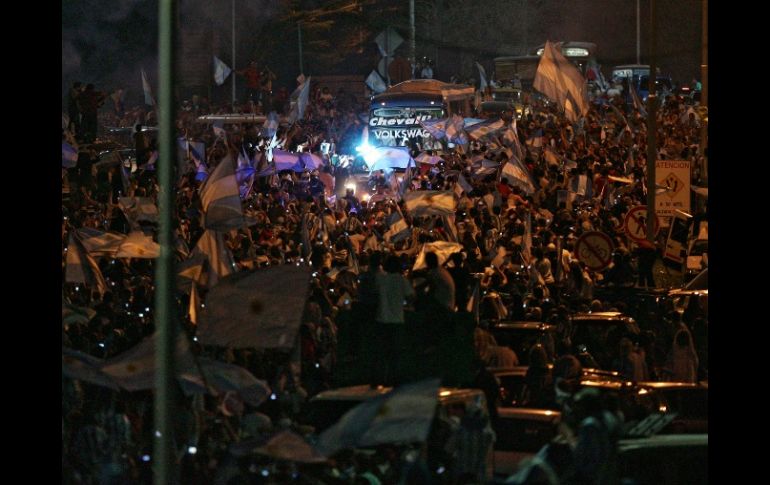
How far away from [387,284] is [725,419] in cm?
263

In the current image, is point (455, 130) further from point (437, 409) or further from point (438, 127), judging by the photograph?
point (437, 409)

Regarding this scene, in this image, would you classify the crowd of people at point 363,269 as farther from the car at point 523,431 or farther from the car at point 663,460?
the car at point 663,460

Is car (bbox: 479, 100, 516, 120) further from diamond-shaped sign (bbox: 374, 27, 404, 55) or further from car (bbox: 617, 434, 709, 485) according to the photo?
car (bbox: 617, 434, 709, 485)

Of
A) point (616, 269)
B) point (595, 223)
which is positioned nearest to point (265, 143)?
point (595, 223)

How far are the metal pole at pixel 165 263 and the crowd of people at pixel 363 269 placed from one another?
140 mm

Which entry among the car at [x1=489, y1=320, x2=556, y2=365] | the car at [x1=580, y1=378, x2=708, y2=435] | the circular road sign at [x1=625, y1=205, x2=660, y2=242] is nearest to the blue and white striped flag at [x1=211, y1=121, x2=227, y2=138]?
the circular road sign at [x1=625, y1=205, x2=660, y2=242]

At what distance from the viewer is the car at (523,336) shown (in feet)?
42.6

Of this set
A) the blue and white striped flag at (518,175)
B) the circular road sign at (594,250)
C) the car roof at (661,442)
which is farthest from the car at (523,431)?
the blue and white striped flag at (518,175)

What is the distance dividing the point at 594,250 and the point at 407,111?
2047cm

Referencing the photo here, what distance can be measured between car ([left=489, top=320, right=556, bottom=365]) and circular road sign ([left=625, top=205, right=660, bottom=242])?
6.25 meters

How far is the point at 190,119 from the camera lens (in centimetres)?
3950

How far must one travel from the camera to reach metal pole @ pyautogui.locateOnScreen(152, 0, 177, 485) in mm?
6723

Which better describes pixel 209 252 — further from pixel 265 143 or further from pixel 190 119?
pixel 190 119
